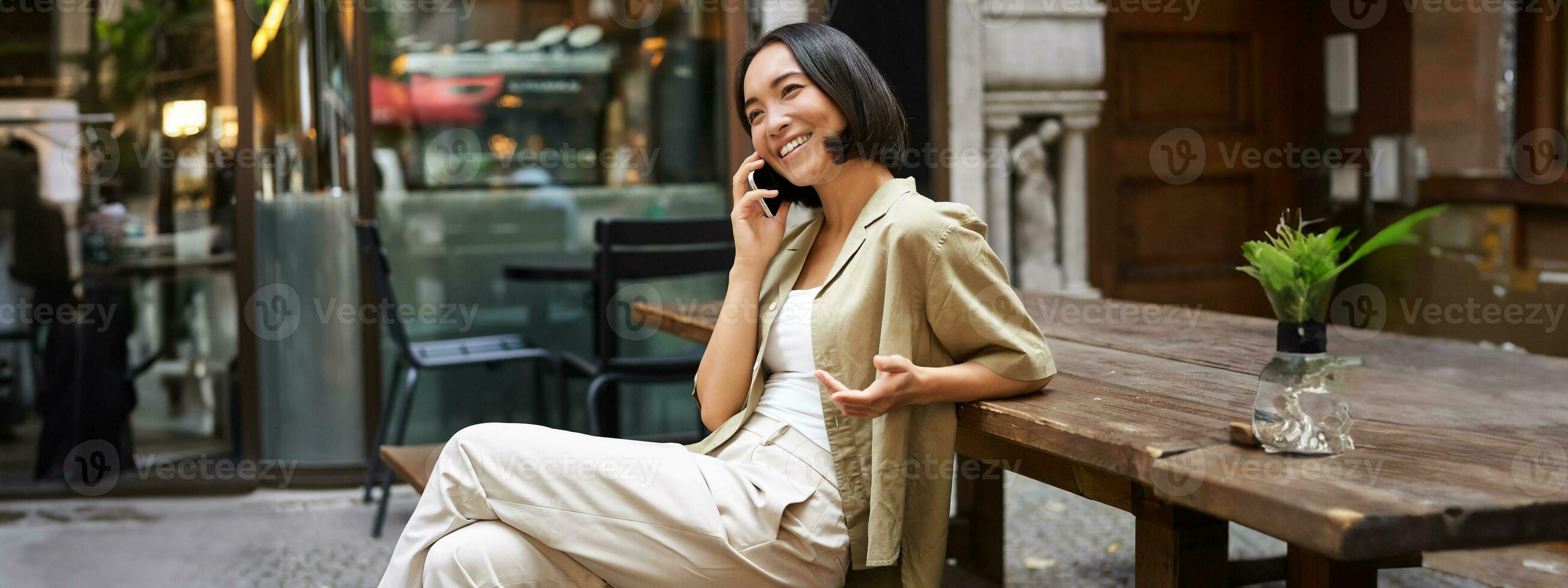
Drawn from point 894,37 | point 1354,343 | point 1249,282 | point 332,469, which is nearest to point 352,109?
point 332,469

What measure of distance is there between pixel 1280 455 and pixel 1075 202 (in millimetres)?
3480

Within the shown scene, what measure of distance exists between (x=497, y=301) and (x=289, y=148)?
89cm

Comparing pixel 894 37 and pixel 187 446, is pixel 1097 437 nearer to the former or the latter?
pixel 894 37

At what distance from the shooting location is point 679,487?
1759 mm

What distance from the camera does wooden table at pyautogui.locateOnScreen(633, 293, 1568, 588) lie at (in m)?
1.21

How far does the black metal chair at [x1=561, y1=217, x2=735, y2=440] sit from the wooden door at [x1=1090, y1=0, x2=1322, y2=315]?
1.83 m

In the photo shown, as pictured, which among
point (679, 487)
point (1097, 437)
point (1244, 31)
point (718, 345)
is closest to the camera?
point (1097, 437)
